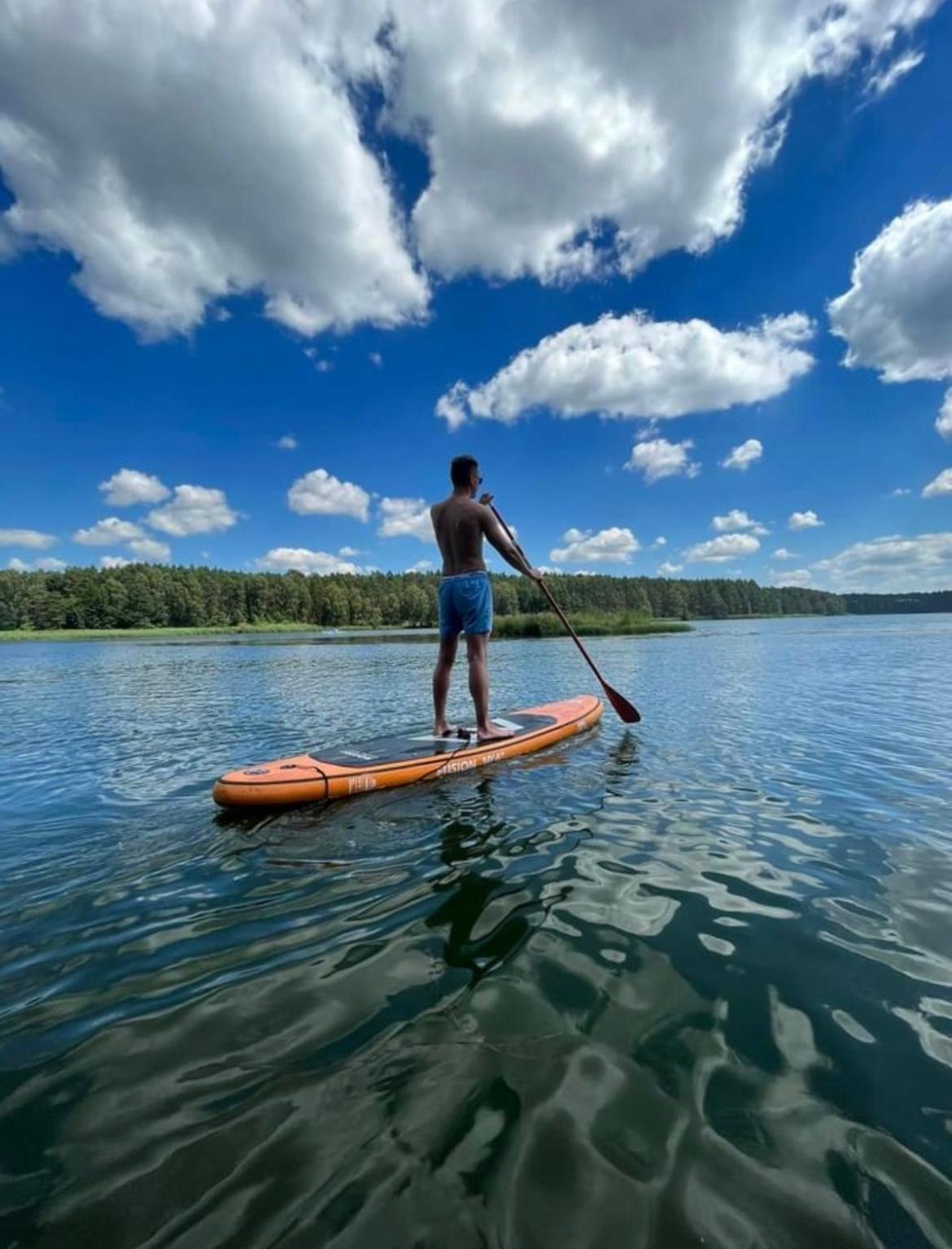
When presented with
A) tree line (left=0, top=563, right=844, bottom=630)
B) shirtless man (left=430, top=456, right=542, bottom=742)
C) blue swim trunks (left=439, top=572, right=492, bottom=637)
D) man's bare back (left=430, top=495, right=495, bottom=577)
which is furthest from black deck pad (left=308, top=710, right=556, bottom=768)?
tree line (left=0, top=563, right=844, bottom=630)

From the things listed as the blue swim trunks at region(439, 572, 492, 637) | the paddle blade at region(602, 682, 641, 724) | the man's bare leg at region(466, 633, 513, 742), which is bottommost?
the paddle blade at region(602, 682, 641, 724)

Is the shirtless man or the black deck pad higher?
the shirtless man

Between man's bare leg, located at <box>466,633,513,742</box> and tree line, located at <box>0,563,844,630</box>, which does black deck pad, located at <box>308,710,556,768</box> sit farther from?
tree line, located at <box>0,563,844,630</box>

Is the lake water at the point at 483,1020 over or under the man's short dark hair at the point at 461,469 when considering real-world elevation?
under

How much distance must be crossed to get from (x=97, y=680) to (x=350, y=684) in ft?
36.6

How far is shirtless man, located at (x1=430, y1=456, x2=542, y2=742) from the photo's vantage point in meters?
7.48

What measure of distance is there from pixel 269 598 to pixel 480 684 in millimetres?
147195

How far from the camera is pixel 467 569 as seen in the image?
7664mm

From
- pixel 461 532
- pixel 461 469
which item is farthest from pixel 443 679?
pixel 461 469

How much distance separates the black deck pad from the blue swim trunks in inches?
58.3

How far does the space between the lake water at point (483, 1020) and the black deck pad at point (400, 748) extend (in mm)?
545

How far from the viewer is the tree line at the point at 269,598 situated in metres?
125

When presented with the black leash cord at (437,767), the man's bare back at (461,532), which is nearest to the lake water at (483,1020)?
the black leash cord at (437,767)

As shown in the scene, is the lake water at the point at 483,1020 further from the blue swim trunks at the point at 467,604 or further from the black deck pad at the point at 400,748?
the blue swim trunks at the point at 467,604
